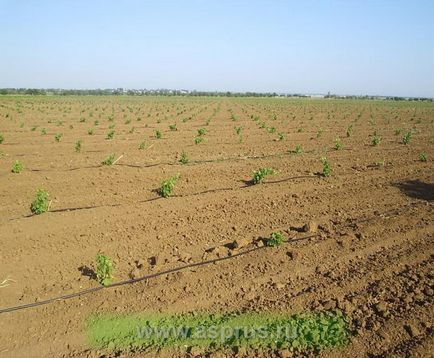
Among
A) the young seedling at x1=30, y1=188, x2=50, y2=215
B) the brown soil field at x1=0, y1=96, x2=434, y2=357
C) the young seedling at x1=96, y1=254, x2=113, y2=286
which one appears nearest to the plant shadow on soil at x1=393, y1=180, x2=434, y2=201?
the brown soil field at x1=0, y1=96, x2=434, y2=357

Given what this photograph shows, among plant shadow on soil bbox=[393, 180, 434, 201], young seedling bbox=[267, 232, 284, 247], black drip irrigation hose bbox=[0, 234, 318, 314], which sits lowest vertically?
black drip irrigation hose bbox=[0, 234, 318, 314]

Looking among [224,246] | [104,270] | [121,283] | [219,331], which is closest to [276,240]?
[224,246]

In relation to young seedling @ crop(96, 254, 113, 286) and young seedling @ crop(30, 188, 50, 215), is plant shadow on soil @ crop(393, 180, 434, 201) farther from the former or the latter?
young seedling @ crop(30, 188, 50, 215)

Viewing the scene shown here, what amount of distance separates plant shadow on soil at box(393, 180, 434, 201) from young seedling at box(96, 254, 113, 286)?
719cm

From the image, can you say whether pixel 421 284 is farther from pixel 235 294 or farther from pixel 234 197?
pixel 234 197

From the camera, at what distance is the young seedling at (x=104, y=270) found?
16.8ft

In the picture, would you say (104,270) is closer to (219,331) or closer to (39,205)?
(219,331)

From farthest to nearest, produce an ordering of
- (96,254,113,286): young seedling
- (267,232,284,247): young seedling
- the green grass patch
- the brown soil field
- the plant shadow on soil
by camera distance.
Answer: the plant shadow on soil → (267,232,284,247): young seedling → (96,254,113,286): young seedling → the brown soil field → the green grass patch

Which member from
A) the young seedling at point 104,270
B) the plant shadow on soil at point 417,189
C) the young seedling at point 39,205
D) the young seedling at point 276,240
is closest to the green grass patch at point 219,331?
the young seedling at point 104,270

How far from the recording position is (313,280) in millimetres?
5191

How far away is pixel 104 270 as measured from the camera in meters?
5.19

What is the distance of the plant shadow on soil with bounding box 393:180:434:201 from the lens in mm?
8836

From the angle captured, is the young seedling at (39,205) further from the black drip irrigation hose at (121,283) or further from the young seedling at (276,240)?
the young seedling at (276,240)

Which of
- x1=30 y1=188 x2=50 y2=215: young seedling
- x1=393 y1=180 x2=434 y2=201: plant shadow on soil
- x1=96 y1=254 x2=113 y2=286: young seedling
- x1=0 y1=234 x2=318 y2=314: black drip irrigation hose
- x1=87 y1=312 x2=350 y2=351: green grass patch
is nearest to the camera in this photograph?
x1=87 y1=312 x2=350 y2=351: green grass patch
